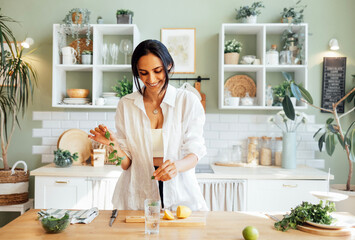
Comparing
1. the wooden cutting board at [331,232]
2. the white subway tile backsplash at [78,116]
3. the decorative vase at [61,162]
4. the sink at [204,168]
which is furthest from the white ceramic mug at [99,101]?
the wooden cutting board at [331,232]

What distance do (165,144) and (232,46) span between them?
2060mm

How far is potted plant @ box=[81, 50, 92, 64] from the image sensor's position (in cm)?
356

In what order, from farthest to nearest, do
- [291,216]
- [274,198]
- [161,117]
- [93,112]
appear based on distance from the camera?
[93,112], [274,198], [161,117], [291,216]

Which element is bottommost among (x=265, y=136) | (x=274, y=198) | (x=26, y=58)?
(x=274, y=198)

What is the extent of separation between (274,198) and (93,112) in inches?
87.1

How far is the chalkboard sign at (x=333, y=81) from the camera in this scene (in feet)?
12.1

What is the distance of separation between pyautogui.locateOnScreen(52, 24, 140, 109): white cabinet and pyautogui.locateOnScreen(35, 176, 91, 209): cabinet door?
2.72ft

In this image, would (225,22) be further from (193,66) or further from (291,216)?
(291,216)

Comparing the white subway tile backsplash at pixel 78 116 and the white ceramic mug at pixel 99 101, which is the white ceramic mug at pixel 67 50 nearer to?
the white ceramic mug at pixel 99 101

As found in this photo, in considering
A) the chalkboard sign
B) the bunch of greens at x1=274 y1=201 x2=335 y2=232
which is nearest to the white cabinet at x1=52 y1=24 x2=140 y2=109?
the chalkboard sign

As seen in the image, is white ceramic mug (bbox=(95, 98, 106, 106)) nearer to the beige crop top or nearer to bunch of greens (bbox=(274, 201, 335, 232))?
the beige crop top

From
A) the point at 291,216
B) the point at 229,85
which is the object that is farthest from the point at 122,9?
the point at 291,216

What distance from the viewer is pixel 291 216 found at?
1.51 m

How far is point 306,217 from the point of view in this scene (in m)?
1.48
